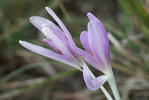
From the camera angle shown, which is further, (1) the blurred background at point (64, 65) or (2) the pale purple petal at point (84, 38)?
(1) the blurred background at point (64, 65)

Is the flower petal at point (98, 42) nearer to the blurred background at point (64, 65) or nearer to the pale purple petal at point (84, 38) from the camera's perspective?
the pale purple petal at point (84, 38)

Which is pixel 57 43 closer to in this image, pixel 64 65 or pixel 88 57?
pixel 88 57

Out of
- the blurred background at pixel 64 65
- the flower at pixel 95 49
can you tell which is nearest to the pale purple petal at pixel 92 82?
the flower at pixel 95 49

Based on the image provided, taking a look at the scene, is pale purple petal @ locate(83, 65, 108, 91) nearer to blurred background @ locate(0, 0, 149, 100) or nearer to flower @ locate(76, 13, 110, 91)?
flower @ locate(76, 13, 110, 91)

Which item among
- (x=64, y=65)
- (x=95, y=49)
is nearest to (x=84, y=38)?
(x=95, y=49)

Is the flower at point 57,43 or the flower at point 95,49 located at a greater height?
the flower at point 57,43

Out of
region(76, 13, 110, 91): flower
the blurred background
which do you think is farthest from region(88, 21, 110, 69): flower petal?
the blurred background

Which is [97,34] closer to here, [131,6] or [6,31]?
[131,6]
